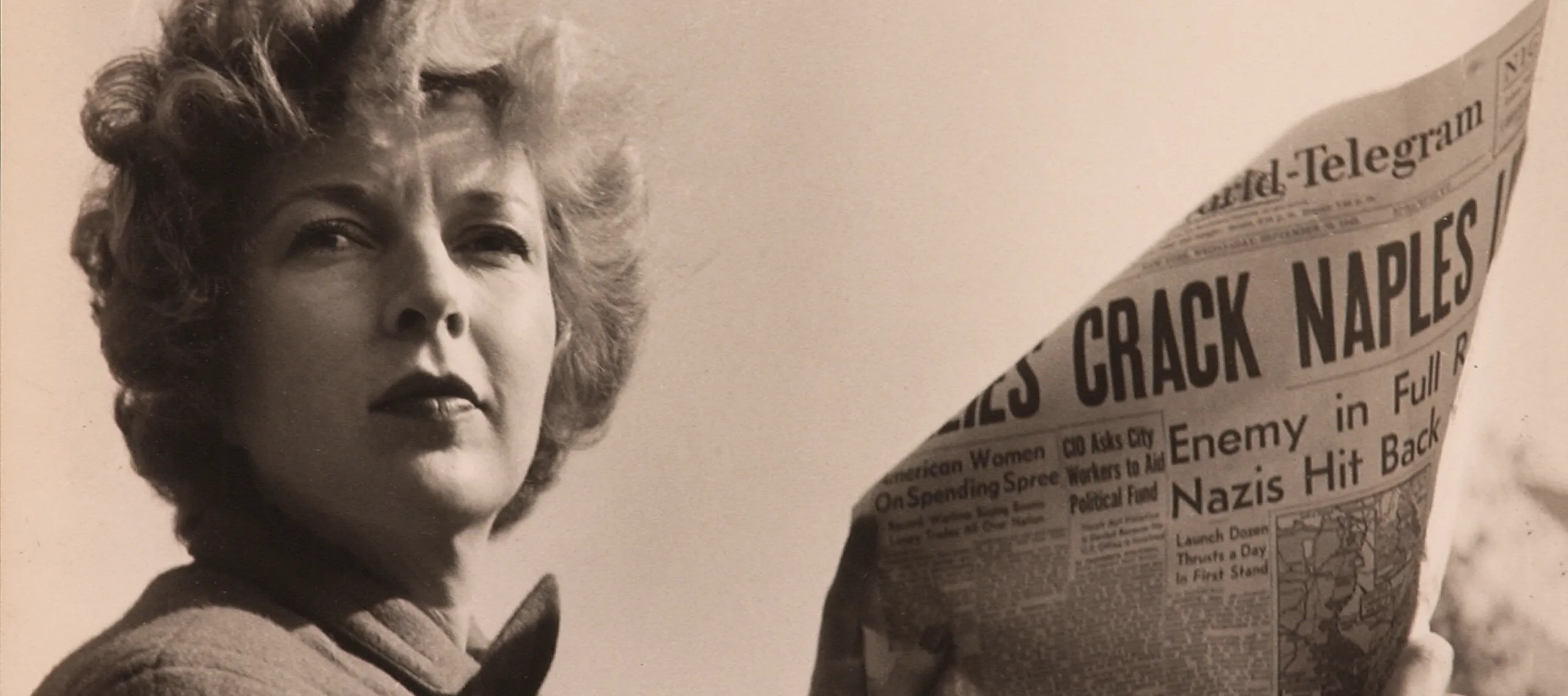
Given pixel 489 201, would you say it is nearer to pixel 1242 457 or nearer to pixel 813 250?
pixel 813 250

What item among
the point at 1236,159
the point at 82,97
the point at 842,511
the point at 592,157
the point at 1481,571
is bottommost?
the point at 1481,571

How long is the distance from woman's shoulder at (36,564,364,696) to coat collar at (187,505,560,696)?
0.01 meters

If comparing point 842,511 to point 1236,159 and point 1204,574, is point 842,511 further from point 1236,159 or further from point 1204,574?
point 1236,159

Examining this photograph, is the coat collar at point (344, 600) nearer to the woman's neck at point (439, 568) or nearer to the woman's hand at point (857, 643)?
the woman's neck at point (439, 568)

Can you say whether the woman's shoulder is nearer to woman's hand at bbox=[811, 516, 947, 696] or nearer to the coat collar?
the coat collar

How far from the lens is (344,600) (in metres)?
0.84

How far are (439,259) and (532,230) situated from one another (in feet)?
0.24

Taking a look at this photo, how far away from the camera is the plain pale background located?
0.92 meters

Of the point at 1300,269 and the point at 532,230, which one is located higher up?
the point at 532,230

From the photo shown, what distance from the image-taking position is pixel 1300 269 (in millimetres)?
901

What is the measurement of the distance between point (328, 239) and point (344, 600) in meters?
0.21

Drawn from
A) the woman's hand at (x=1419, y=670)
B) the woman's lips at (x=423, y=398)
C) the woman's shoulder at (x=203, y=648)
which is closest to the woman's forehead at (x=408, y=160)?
the woman's lips at (x=423, y=398)

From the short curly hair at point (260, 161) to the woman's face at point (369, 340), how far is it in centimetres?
2

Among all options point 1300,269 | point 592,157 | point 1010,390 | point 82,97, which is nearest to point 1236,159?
point 1300,269
